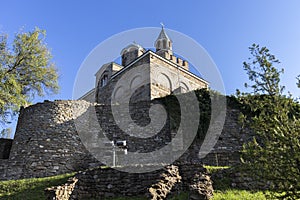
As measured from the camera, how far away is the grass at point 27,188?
8422mm

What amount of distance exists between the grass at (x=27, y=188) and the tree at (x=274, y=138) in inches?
232

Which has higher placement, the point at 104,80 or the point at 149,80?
the point at 104,80

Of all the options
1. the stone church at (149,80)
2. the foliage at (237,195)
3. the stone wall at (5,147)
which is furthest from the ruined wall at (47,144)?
the stone church at (149,80)

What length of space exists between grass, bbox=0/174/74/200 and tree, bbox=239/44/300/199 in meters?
5.90

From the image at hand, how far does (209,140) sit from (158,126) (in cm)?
229

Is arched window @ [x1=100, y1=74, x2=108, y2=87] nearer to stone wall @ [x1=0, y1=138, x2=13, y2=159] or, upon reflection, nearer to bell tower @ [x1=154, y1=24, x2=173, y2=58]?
bell tower @ [x1=154, y1=24, x2=173, y2=58]

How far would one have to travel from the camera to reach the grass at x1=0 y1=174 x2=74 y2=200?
842 centimetres

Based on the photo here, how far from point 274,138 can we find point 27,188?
718cm

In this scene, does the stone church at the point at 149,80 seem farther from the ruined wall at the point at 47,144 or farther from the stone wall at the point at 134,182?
the stone wall at the point at 134,182

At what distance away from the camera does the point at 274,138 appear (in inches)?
194

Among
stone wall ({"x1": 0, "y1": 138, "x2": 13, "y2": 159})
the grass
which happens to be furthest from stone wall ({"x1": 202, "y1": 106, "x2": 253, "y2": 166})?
stone wall ({"x1": 0, "y1": 138, "x2": 13, "y2": 159})

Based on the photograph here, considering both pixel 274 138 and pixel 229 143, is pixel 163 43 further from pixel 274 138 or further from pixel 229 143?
pixel 274 138

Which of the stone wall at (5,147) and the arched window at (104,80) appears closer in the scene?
the stone wall at (5,147)

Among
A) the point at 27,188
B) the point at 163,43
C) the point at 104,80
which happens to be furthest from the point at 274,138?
the point at 163,43
